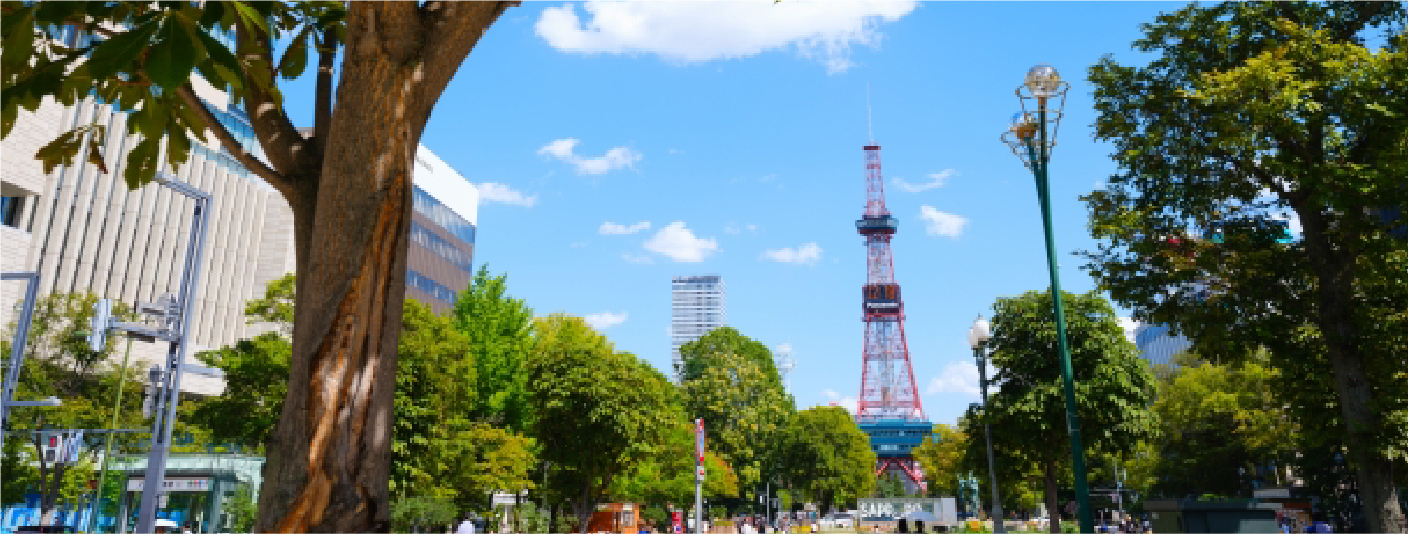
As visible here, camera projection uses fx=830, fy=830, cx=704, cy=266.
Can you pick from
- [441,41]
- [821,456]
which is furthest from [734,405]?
[441,41]

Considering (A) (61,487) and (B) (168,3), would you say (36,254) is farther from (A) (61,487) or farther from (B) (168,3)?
(B) (168,3)

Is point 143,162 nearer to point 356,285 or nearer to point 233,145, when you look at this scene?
point 233,145

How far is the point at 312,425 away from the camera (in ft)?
10.6

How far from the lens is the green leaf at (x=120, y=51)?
8.06 ft

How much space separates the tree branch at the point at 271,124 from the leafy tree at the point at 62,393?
38764 mm

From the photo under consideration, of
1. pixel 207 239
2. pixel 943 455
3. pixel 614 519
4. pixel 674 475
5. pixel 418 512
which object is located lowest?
pixel 614 519

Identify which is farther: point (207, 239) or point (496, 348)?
point (207, 239)

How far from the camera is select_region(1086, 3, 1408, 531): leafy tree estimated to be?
44.7ft

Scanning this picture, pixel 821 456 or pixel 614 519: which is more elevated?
pixel 821 456

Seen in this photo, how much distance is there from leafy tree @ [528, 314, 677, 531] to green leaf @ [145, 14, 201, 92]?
2909cm

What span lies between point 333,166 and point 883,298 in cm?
13722

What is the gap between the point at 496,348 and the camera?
36938mm

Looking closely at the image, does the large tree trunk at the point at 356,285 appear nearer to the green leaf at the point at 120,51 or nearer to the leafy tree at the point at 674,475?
the green leaf at the point at 120,51

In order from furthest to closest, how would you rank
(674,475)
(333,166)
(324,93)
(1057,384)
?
1. (674,475)
2. (1057,384)
3. (324,93)
4. (333,166)
